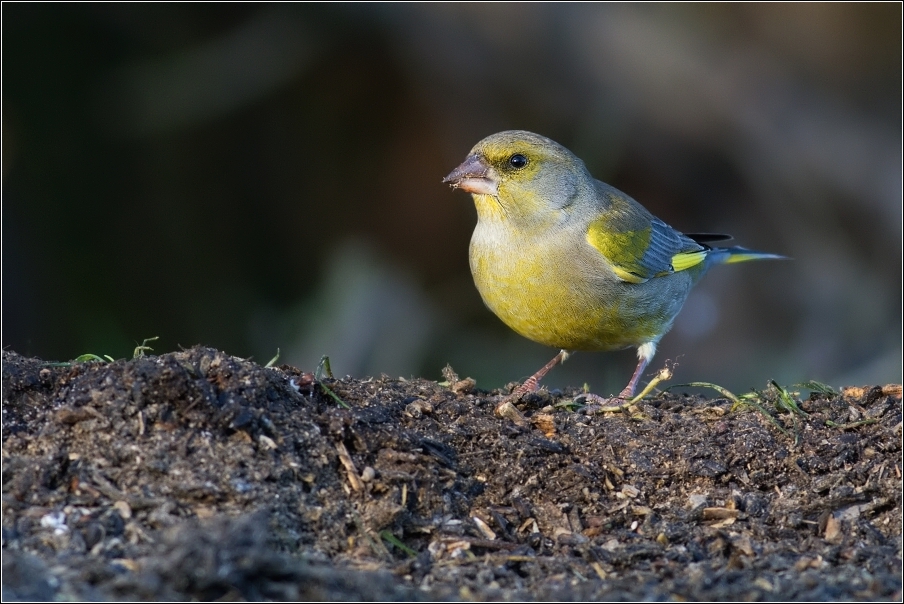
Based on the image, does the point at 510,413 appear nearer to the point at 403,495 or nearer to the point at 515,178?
the point at 403,495

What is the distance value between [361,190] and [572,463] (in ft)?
30.0

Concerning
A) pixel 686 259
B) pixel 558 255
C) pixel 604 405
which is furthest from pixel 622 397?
pixel 686 259

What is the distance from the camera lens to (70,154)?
1116 centimetres

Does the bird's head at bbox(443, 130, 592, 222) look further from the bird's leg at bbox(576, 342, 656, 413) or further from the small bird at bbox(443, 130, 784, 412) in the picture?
the bird's leg at bbox(576, 342, 656, 413)

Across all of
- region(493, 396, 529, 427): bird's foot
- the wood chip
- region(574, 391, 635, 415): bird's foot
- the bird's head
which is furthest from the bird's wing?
the wood chip

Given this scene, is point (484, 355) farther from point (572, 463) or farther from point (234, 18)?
point (572, 463)

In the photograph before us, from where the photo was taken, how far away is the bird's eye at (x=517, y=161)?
650cm

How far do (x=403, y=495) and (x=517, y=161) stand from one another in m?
3.27

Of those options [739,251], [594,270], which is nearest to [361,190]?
[739,251]

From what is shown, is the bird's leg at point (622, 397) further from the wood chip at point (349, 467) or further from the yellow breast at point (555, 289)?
the wood chip at point (349, 467)

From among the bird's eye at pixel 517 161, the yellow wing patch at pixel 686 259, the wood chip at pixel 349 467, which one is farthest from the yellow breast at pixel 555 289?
the wood chip at pixel 349 467

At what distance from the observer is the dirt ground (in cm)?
317

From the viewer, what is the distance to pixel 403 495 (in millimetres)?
3725

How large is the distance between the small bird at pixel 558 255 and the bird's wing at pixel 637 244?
10 millimetres
